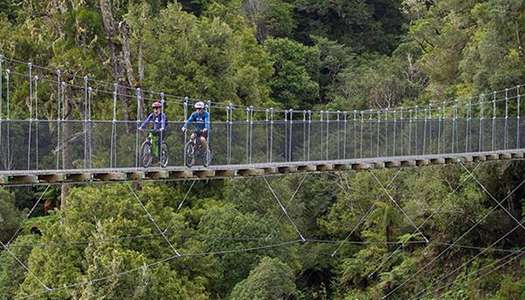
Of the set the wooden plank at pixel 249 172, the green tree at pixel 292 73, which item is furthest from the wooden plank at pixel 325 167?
the green tree at pixel 292 73

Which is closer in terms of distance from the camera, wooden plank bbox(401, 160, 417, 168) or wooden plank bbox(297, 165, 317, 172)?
wooden plank bbox(297, 165, 317, 172)

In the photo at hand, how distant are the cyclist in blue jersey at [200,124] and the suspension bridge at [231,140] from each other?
0.42 metres

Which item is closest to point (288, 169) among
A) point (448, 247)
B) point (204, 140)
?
point (204, 140)

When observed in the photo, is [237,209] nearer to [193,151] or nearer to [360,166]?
[360,166]

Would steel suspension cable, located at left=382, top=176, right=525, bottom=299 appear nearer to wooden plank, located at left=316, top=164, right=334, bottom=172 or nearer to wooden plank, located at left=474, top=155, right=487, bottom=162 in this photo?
wooden plank, located at left=474, top=155, right=487, bottom=162

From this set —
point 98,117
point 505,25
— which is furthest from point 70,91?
point 505,25

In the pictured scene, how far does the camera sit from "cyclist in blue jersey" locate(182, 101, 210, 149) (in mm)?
16094

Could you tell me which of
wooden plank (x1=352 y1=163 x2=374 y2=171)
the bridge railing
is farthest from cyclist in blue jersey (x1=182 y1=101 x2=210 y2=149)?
wooden plank (x1=352 y1=163 x2=374 y2=171)

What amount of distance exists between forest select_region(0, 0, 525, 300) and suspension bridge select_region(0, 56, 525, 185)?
0.55 metres

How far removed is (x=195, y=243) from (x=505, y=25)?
9.96 meters

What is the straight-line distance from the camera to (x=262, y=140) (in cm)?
1959

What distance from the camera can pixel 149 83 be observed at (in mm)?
27109

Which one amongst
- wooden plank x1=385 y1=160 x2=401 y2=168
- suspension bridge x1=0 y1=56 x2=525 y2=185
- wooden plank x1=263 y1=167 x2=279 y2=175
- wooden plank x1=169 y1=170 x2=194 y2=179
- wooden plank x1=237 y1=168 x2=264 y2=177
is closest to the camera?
suspension bridge x1=0 y1=56 x2=525 y2=185

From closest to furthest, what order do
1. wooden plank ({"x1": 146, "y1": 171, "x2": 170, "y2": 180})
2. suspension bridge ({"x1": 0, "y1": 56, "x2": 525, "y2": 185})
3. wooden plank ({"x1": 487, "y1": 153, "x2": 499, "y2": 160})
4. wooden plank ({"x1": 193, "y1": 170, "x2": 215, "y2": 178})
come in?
1. suspension bridge ({"x1": 0, "y1": 56, "x2": 525, "y2": 185})
2. wooden plank ({"x1": 146, "y1": 171, "x2": 170, "y2": 180})
3. wooden plank ({"x1": 193, "y1": 170, "x2": 215, "y2": 178})
4. wooden plank ({"x1": 487, "y1": 153, "x2": 499, "y2": 160})
